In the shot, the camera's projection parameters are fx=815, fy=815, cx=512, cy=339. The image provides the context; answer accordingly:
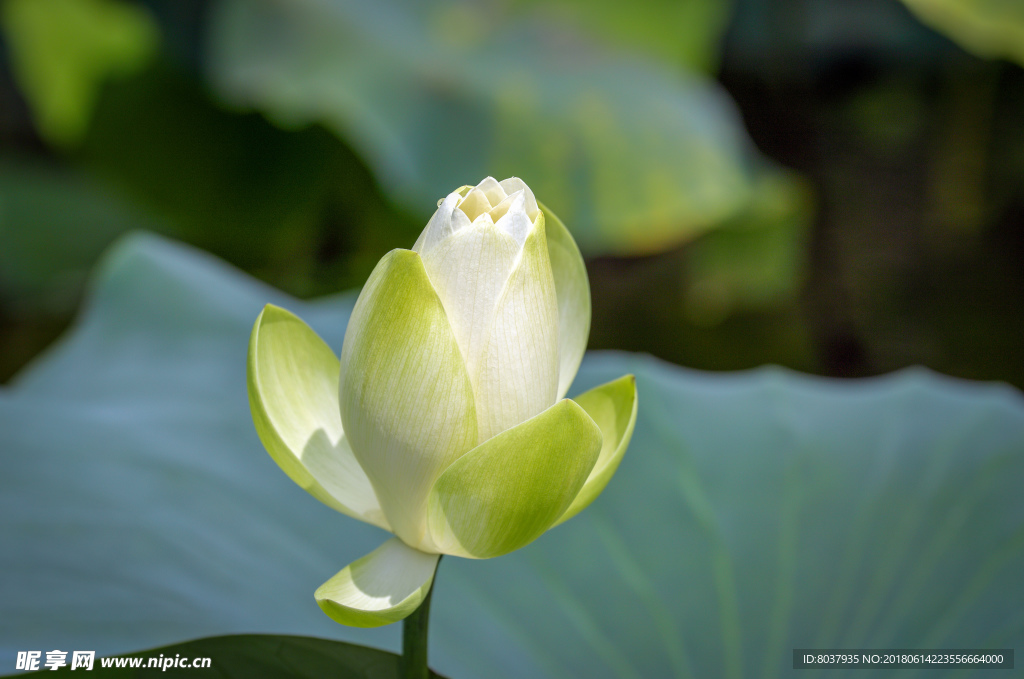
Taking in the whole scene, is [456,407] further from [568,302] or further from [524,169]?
[524,169]

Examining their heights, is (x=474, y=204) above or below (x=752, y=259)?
above

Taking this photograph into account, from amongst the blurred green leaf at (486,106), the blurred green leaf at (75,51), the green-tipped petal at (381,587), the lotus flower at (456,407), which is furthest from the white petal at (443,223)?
the blurred green leaf at (75,51)

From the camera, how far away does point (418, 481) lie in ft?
0.96

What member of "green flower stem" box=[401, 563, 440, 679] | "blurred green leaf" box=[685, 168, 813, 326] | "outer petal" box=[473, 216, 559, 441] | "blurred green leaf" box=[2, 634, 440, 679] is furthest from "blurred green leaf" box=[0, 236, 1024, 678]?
Result: "blurred green leaf" box=[685, 168, 813, 326]

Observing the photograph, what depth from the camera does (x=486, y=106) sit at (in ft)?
3.78

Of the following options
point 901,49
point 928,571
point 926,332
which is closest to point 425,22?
point 928,571

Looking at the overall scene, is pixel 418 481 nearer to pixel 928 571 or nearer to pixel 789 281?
pixel 928 571

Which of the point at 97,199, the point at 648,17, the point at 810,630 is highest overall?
the point at 648,17

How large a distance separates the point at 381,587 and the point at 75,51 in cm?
137

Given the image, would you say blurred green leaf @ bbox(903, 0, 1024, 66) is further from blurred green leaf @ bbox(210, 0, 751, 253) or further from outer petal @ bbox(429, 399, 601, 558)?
outer petal @ bbox(429, 399, 601, 558)

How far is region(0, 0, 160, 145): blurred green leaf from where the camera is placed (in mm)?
1313

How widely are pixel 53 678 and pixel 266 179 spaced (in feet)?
3.62

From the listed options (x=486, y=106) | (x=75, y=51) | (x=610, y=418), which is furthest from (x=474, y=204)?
(x=75, y=51)

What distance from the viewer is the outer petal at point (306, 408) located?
0.30m
